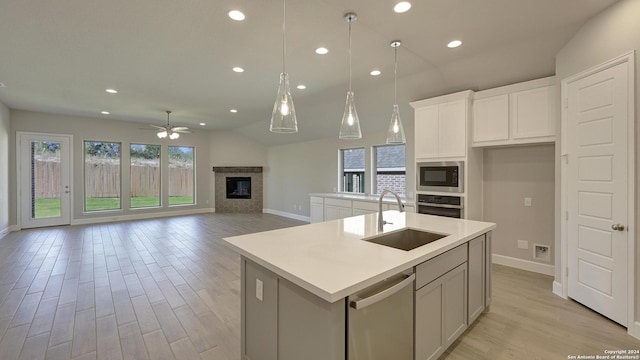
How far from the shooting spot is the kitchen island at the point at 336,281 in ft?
4.18

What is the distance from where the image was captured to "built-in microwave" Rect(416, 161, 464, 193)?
391 centimetres

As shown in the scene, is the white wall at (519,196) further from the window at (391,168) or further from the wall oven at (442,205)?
the window at (391,168)

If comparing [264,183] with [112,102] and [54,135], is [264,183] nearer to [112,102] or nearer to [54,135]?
[112,102]

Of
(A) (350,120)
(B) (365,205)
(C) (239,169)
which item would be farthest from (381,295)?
(C) (239,169)

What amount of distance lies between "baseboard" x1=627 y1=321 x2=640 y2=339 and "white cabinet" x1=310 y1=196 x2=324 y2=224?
4.79 m

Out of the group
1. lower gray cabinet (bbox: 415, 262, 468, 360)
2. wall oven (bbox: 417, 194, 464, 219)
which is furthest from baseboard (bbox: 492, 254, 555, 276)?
lower gray cabinet (bbox: 415, 262, 468, 360)

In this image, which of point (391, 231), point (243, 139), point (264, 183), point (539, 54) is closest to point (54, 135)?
point (243, 139)

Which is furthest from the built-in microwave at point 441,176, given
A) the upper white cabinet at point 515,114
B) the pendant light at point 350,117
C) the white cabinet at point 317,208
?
the white cabinet at point 317,208

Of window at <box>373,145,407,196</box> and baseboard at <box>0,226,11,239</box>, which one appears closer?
baseboard at <box>0,226,11,239</box>

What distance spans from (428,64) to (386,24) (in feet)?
4.17

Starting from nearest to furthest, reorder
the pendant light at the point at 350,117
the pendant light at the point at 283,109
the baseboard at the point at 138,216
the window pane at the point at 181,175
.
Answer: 1. the pendant light at the point at 283,109
2. the pendant light at the point at 350,117
3. the baseboard at the point at 138,216
4. the window pane at the point at 181,175

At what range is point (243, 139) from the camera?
9.32 m

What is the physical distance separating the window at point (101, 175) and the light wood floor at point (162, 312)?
301cm

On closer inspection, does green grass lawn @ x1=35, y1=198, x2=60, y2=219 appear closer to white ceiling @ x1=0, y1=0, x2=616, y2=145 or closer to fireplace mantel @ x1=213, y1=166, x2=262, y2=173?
white ceiling @ x1=0, y1=0, x2=616, y2=145
